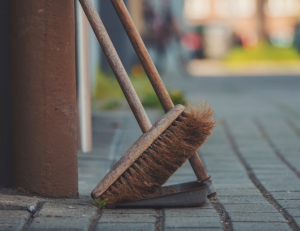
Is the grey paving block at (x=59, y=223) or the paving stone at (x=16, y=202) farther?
the paving stone at (x=16, y=202)

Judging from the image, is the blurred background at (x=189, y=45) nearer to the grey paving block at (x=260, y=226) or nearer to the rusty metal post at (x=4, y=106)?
the rusty metal post at (x=4, y=106)

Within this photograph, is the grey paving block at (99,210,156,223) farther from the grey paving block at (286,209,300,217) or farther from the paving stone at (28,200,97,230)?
the grey paving block at (286,209,300,217)

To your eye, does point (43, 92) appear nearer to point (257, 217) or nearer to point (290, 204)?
point (257, 217)

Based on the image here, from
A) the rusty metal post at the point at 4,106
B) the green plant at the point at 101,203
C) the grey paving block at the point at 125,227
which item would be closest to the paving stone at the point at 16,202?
the rusty metal post at the point at 4,106

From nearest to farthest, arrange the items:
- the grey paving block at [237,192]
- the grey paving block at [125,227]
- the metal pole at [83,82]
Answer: the grey paving block at [125,227], the grey paving block at [237,192], the metal pole at [83,82]

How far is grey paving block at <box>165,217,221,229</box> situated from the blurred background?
7.08ft

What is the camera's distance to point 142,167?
8.79 ft

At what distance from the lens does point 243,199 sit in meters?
3.04

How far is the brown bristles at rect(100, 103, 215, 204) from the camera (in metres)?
2.67

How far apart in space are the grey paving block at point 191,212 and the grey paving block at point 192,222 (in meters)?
0.05

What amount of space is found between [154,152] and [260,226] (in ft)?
2.01

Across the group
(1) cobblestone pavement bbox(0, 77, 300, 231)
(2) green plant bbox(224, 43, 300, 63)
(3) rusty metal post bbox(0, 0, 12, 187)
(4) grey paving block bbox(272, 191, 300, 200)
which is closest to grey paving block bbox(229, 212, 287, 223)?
(1) cobblestone pavement bbox(0, 77, 300, 231)

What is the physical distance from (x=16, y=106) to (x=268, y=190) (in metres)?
1.57

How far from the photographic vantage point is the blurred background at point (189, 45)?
8477mm
